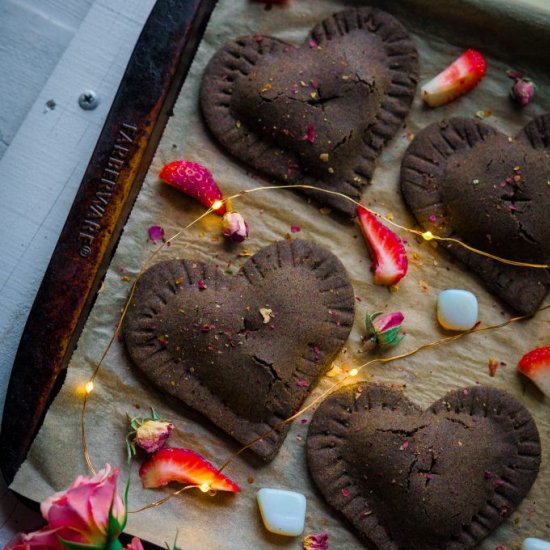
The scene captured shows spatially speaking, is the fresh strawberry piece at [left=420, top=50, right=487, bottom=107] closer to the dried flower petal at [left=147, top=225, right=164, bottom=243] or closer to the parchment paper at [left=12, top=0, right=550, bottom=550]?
the parchment paper at [left=12, top=0, right=550, bottom=550]

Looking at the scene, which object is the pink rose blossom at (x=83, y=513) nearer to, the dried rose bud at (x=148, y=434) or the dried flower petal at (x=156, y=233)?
the dried rose bud at (x=148, y=434)

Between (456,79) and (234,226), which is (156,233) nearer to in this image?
(234,226)

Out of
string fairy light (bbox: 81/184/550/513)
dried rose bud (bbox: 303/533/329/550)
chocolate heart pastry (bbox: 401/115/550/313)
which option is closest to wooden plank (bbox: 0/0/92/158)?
string fairy light (bbox: 81/184/550/513)

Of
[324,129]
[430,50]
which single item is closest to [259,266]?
[324,129]

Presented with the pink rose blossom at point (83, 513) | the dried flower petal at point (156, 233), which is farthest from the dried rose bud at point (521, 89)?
the pink rose blossom at point (83, 513)

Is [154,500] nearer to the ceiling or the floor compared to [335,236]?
nearer to the floor

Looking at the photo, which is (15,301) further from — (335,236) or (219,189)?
(335,236)
